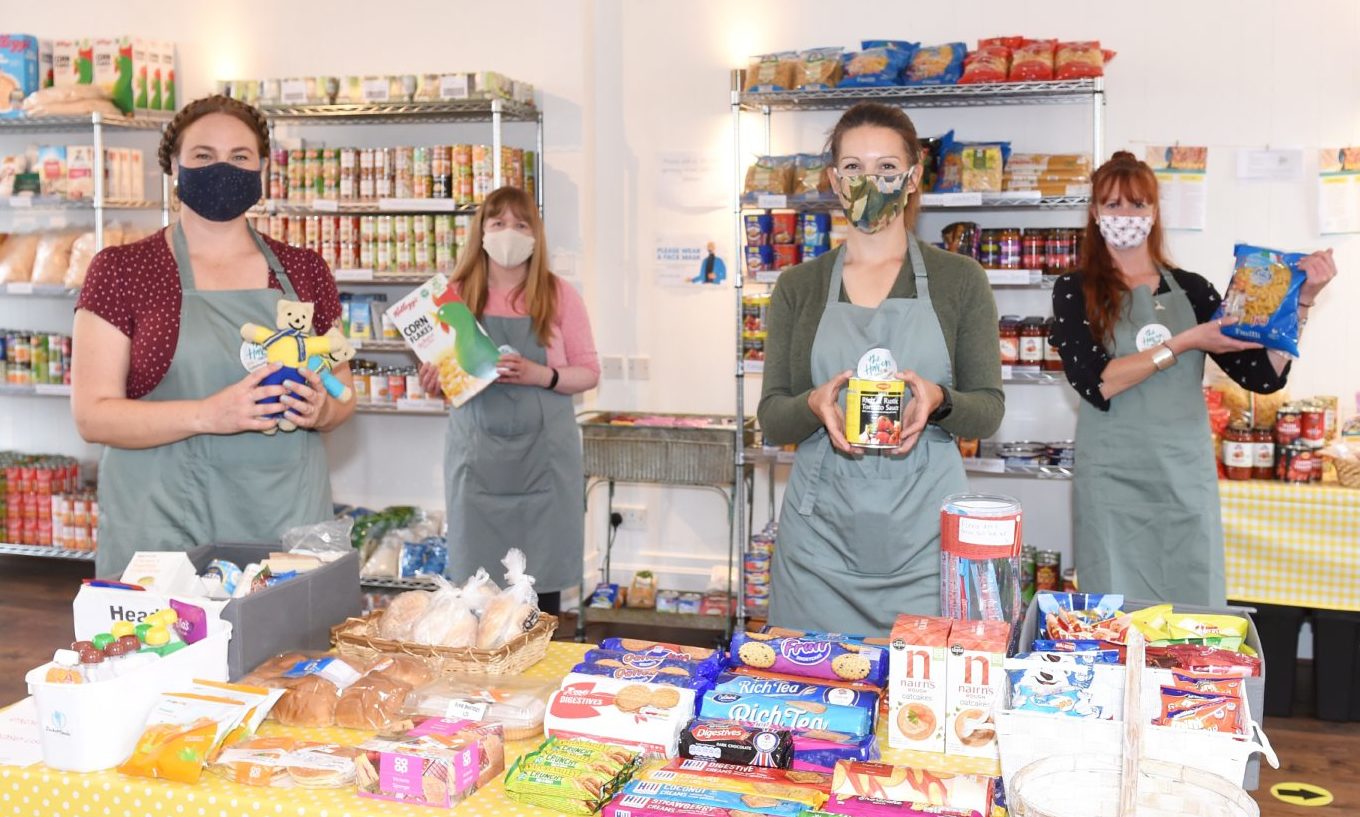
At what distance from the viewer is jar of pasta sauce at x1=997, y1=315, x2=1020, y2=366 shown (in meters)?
5.03

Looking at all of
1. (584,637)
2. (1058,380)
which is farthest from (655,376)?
(1058,380)

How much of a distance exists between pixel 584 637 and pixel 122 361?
3126 millimetres

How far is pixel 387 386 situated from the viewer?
19.0ft

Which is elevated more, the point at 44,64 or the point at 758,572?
the point at 44,64

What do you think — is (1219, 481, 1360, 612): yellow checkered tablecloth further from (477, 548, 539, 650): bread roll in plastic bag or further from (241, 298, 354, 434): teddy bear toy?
(241, 298, 354, 434): teddy bear toy

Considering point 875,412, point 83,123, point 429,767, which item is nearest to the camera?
point 429,767

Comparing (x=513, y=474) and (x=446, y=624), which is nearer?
(x=446, y=624)

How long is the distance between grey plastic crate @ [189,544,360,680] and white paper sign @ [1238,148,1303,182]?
4259 mm

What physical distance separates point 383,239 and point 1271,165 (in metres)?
3.84

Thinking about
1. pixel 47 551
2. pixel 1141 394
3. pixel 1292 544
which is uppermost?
pixel 1141 394

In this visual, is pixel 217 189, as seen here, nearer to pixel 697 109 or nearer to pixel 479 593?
pixel 479 593

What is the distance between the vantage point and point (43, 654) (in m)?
5.29

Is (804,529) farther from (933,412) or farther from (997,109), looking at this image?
(997,109)

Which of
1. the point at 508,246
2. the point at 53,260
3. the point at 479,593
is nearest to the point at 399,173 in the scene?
the point at 508,246
